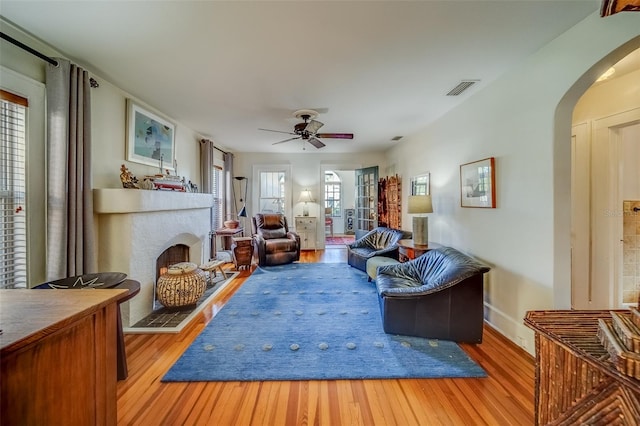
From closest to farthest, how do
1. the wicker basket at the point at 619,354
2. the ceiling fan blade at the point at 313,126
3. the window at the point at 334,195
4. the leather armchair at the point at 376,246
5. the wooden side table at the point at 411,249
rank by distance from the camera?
1. the wicker basket at the point at 619,354
2. the wooden side table at the point at 411,249
3. the ceiling fan blade at the point at 313,126
4. the leather armchair at the point at 376,246
5. the window at the point at 334,195

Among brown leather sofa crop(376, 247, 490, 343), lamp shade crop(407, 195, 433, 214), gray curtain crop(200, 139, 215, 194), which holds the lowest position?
brown leather sofa crop(376, 247, 490, 343)

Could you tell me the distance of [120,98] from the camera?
9.80ft

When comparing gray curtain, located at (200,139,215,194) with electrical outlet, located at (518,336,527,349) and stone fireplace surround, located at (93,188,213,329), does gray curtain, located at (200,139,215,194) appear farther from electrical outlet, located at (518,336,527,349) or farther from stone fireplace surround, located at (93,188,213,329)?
electrical outlet, located at (518,336,527,349)

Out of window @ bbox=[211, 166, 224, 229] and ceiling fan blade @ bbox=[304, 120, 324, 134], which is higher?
ceiling fan blade @ bbox=[304, 120, 324, 134]

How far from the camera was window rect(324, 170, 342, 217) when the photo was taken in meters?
9.98

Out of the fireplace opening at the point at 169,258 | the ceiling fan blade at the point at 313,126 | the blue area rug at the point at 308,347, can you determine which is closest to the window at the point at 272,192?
the fireplace opening at the point at 169,258

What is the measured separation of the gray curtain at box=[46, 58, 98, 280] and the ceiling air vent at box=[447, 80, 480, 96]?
378 centimetres

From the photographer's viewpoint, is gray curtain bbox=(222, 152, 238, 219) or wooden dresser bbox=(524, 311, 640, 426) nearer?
wooden dresser bbox=(524, 311, 640, 426)

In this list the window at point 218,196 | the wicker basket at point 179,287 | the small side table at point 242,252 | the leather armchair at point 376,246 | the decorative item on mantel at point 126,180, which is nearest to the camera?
the decorative item on mantel at point 126,180

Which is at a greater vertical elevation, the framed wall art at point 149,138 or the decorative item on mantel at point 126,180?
the framed wall art at point 149,138

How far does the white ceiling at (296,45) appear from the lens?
1.70m

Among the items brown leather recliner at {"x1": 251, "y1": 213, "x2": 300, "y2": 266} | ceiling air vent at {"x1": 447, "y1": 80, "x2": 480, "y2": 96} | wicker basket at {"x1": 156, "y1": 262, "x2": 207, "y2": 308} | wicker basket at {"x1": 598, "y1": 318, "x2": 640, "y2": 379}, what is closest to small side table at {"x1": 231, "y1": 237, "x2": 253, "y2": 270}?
brown leather recliner at {"x1": 251, "y1": 213, "x2": 300, "y2": 266}

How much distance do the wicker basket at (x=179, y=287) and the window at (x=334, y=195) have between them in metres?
7.15

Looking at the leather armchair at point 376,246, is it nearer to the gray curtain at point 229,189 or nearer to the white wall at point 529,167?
the white wall at point 529,167
